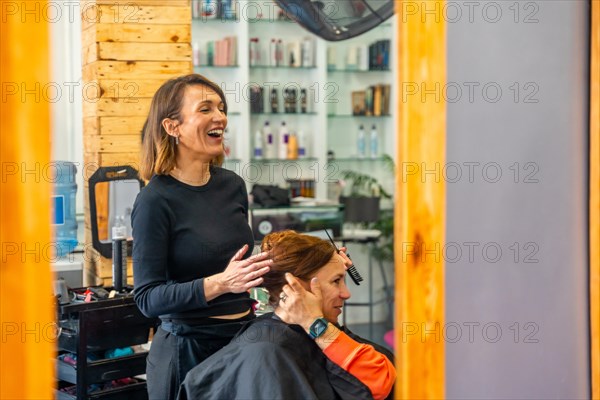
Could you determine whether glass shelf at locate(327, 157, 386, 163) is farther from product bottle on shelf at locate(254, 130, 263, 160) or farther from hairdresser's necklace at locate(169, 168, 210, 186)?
hairdresser's necklace at locate(169, 168, 210, 186)

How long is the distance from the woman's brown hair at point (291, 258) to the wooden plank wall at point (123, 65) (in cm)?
157

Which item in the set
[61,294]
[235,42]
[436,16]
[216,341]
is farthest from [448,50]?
[235,42]

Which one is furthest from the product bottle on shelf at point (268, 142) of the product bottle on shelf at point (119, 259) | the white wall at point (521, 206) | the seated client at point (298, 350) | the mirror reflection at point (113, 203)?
the white wall at point (521, 206)

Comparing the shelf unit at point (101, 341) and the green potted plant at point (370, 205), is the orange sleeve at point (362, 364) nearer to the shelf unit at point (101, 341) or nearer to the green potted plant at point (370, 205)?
the shelf unit at point (101, 341)

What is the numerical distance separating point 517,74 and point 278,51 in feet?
13.0

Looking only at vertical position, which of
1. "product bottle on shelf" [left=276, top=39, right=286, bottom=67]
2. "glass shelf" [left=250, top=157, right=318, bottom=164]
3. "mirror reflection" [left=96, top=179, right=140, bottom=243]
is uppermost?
"product bottle on shelf" [left=276, top=39, right=286, bottom=67]

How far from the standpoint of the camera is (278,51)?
571 cm

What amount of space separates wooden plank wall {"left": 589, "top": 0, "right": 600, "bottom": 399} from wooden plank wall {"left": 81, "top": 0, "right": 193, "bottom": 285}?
197 cm

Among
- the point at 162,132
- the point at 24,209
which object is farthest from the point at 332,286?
the point at 24,209

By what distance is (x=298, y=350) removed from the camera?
1916 mm

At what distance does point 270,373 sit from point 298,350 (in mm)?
128

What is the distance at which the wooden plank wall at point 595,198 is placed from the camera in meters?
1.91

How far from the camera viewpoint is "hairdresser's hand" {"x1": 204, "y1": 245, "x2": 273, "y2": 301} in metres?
1.85

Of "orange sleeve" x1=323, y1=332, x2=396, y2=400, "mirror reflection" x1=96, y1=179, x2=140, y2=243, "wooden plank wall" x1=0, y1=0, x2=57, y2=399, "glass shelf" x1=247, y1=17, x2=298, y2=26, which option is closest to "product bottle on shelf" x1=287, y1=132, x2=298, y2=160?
"glass shelf" x1=247, y1=17, x2=298, y2=26
